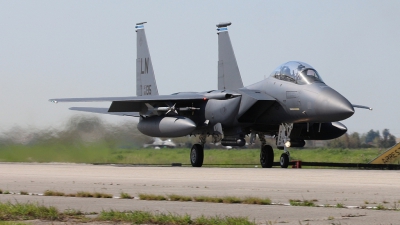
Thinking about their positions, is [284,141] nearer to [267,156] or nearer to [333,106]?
[267,156]

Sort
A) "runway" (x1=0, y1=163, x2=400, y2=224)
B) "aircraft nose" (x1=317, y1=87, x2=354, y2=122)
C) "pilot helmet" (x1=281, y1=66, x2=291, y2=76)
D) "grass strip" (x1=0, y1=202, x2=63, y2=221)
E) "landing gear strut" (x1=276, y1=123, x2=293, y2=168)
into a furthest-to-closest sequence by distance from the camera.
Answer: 1. "landing gear strut" (x1=276, y1=123, x2=293, y2=168)
2. "pilot helmet" (x1=281, y1=66, x2=291, y2=76)
3. "aircraft nose" (x1=317, y1=87, x2=354, y2=122)
4. "grass strip" (x1=0, y1=202, x2=63, y2=221)
5. "runway" (x1=0, y1=163, x2=400, y2=224)

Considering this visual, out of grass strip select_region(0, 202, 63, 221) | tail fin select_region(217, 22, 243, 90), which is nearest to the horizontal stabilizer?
tail fin select_region(217, 22, 243, 90)

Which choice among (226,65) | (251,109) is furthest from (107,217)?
(226,65)

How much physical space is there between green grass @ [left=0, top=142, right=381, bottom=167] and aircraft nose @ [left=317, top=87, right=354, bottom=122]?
23.4 feet

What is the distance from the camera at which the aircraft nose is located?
1869 cm

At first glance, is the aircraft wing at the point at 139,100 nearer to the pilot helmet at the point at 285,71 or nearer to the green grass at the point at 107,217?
the pilot helmet at the point at 285,71

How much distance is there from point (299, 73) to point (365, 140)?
1261 centimetres

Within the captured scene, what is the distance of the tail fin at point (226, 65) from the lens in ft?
80.7

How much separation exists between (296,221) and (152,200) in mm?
3165

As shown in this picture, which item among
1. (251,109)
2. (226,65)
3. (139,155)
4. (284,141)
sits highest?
(226,65)

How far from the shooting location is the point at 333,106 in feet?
61.7

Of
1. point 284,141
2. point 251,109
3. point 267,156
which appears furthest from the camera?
point 267,156

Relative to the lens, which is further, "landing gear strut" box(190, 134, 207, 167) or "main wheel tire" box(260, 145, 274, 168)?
"landing gear strut" box(190, 134, 207, 167)

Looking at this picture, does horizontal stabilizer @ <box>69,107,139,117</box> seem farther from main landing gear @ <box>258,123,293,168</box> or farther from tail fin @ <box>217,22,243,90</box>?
main landing gear @ <box>258,123,293,168</box>
